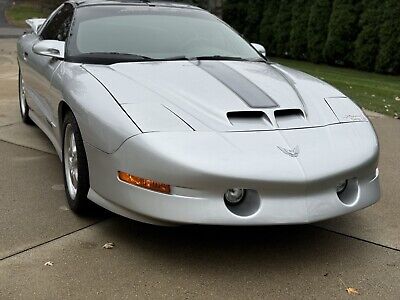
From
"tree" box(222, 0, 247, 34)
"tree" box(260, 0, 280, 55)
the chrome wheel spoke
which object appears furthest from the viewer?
"tree" box(222, 0, 247, 34)

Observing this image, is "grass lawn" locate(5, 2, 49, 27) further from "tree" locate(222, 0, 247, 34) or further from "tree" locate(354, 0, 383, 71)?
"tree" locate(354, 0, 383, 71)

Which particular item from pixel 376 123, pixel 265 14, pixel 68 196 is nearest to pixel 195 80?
pixel 68 196

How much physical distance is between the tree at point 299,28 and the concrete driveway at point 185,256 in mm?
12288

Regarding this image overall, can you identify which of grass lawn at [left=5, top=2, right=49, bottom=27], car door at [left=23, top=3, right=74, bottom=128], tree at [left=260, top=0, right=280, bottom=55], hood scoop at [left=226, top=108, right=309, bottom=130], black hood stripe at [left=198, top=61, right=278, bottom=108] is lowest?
grass lawn at [left=5, top=2, right=49, bottom=27]

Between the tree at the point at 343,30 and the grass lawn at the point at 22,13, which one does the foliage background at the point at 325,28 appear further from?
the grass lawn at the point at 22,13

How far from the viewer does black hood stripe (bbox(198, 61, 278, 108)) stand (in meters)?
3.44

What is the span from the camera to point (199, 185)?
2928 mm

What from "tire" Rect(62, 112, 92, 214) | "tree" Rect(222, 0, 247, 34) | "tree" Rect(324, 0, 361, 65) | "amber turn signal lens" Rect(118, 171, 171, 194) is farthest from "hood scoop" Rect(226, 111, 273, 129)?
"tree" Rect(222, 0, 247, 34)

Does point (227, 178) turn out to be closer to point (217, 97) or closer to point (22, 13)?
point (217, 97)

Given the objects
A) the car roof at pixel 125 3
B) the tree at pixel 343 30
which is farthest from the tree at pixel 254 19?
the car roof at pixel 125 3

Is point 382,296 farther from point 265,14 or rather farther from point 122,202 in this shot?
point 265,14

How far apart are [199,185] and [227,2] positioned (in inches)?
640

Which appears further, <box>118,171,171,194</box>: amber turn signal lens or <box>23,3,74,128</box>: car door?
<box>23,3,74,128</box>: car door

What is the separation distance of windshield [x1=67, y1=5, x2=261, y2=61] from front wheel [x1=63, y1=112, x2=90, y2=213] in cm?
59
